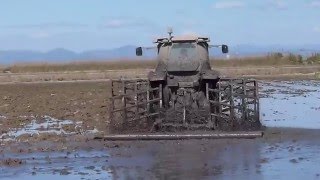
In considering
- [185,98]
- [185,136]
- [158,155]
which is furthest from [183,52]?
[158,155]

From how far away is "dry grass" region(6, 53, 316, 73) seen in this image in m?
74.3

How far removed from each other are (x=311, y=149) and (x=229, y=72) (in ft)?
139

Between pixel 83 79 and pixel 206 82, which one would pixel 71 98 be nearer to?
pixel 206 82

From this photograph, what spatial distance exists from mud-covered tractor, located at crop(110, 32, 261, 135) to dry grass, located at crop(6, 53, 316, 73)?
50020 millimetres

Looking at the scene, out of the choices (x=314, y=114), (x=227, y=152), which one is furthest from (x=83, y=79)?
(x=227, y=152)

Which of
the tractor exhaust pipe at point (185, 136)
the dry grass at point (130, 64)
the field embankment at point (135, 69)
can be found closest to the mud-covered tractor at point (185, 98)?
the tractor exhaust pipe at point (185, 136)

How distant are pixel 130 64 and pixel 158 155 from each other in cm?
6175

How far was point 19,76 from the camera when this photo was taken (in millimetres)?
66062

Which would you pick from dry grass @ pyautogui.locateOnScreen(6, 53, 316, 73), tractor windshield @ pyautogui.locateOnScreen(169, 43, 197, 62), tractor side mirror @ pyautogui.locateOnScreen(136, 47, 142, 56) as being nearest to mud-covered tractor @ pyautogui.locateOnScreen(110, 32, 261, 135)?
tractor windshield @ pyautogui.locateOnScreen(169, 43, 197, 62)

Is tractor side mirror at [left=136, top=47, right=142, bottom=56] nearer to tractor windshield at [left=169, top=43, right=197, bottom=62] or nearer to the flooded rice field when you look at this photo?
tractor windshield at [left=169, top=43, right=197, bottom=62]

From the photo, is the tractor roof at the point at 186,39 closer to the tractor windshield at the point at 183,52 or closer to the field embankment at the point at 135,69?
the tractor windshield at the point at 183,52

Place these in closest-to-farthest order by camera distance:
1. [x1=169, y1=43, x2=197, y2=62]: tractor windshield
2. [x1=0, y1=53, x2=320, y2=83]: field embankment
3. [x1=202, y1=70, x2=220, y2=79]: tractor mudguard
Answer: [x1=202, y1=70, x2=220, y2=79]: tractor mudguard, [x1=169, y1=43, x2=197, y2=62]: tractor windshield, [x1=0, y1=53, x2=320, y2=83]: field embankment

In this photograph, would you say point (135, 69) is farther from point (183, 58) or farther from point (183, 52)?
point (183, 58)

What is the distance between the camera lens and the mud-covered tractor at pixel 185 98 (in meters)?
20.3
